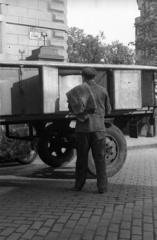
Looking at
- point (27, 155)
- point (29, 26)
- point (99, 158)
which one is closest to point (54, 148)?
point (27, 155)

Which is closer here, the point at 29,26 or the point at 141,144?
the point at 141,144

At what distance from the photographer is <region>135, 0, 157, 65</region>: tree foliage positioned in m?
29.6

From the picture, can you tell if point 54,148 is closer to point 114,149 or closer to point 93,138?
point 114,149

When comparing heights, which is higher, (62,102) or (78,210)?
(62,102)

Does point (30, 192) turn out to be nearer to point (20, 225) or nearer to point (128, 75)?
point (20, 225)

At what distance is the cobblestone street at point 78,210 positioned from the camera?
3.43m


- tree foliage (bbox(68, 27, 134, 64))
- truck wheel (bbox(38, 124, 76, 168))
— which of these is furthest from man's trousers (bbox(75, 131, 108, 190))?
tree foliage (bbox(68, 27, 134, 64))

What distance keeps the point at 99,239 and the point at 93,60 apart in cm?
4708

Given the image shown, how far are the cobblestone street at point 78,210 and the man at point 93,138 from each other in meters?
0.22

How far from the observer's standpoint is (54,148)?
685cm

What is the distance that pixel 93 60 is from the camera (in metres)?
49.5

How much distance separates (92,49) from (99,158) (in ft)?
159

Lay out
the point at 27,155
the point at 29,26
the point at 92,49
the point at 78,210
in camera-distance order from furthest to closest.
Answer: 1. the point at 92,49
2. the point at 29,26
3. the point at 27,155
4. the point at 78,210

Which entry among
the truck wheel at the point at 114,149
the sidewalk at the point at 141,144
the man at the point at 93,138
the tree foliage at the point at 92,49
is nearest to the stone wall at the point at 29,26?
the sidewalk at the point at 141,144
